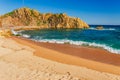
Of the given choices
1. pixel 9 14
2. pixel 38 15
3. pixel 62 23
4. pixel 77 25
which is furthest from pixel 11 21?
pixel 77 25

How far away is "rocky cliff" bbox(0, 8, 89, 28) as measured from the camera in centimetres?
13975

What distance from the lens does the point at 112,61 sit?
1817 cm

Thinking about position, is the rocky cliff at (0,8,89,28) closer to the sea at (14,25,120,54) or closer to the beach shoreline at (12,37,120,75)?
the sea at (14,25,120,54)

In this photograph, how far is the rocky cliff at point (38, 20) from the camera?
13975 centimetres

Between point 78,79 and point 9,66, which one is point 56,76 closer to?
point 78,79

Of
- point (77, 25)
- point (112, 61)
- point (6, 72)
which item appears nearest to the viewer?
point (6, 72)

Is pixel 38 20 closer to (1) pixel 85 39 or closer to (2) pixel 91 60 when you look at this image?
(1) pixel 85 39

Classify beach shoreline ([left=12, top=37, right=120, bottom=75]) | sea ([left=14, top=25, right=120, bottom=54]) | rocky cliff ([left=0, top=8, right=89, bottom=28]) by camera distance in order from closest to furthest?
beach shoreline ([left=12, top=37, right=120, bottom=75]) → sea ([left=14, top=25, right=120, bottom=54]) → rocky cliff ([left=0, top=8, right=89, bottom=28])

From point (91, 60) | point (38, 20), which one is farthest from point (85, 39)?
point (38, 20)

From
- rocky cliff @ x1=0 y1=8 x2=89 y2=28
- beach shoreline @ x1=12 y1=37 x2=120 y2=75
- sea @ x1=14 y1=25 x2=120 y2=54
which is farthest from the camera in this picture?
rocky cliff @ x1=0 y1=8 x2=89 y2=28

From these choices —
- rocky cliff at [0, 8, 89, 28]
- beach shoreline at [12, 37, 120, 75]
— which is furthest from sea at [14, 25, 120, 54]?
rocky cliff at [0, 8, 89, 28]

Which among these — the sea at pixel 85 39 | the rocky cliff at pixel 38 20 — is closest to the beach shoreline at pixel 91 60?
the sea at pixel 85 39

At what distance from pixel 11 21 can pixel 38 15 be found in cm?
1854

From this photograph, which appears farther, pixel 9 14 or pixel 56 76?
pixel 9 14
